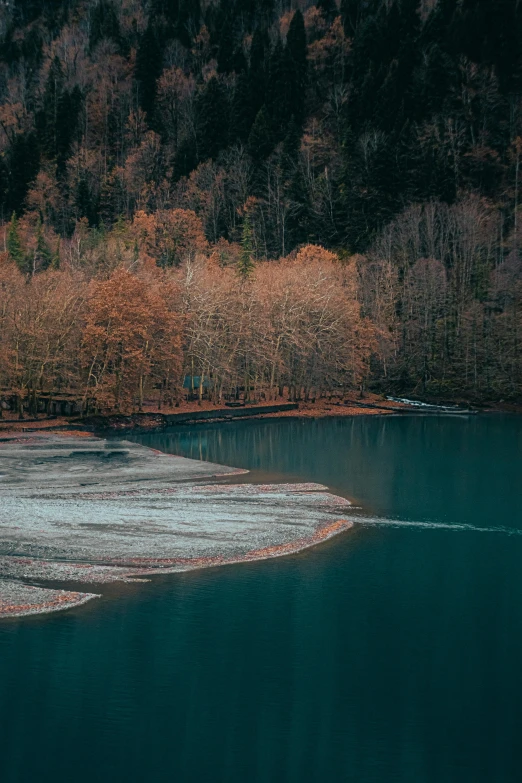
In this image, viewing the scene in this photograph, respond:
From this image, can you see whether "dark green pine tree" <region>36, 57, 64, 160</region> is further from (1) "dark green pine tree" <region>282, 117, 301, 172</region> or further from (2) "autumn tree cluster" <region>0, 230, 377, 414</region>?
(2) "autumn tree cluster" <region>0, 230, 377, 414</region>

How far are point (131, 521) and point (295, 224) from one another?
12392 cm

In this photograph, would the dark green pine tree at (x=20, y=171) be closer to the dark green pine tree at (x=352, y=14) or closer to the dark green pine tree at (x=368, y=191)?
the dark green pine tree at (x=368, y=191)

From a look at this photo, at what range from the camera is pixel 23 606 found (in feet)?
94.5

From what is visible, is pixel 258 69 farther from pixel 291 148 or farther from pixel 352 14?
pixel 291 148

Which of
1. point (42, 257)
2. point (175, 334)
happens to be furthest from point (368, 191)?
point (175, 334)

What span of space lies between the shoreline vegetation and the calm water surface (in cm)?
172

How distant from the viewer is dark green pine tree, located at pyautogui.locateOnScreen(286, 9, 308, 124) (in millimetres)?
182125

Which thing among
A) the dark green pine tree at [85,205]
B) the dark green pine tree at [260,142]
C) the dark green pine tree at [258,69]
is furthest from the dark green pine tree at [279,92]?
the dark green pine tree at [85,205]

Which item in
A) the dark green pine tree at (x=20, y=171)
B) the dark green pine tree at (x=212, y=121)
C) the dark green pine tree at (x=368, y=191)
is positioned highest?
the dark green pine tree at (x=212, y=121)

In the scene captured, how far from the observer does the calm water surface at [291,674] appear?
68.1 feet

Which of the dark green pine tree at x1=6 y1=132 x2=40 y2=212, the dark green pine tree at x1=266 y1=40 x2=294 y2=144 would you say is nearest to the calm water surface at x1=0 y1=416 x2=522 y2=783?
the dark green pine tree at x1=266 y1=40 x2=294 y2=144

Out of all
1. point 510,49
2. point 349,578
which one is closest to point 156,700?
point 349,578

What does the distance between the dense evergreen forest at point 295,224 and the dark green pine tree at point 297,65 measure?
0.54 meters

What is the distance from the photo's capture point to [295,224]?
158 metres
